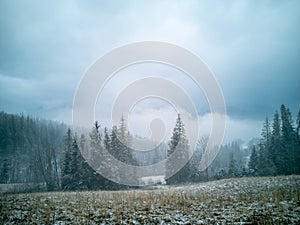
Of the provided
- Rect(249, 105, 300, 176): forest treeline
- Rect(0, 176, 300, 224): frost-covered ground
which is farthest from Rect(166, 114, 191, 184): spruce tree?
Rect(0, 176, 300, 224): frost-covered ground

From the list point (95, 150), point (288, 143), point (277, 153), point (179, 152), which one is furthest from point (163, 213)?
point (288, 143)

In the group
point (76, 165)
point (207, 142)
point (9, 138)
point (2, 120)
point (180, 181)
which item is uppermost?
point (2, 120)

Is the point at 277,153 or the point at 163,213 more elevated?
the point at 277,153

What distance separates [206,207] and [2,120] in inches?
4622

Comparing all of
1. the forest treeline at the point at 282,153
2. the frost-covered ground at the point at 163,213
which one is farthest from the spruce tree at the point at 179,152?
the frost-covered ground at the point at 163,213

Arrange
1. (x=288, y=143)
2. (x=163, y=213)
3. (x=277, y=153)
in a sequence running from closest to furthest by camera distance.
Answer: (x=163, y=213) < (x=277, y=153) < (x=288, y=143)

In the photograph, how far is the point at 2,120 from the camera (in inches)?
3949

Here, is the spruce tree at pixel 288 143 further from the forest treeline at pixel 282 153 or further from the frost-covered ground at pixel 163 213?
the frost-covered ground at pixel 163 213

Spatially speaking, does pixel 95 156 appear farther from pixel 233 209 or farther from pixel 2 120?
pixel 2 120

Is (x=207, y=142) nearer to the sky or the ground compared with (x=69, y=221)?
nearer to the sky

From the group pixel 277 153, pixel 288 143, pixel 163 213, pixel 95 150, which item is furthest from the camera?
pixel 288 143

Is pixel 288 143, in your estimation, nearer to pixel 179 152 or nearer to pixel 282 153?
pixel 282 153

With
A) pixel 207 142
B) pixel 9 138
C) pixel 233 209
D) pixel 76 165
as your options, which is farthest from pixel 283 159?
pixel 9 138

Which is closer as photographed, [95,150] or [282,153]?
[95,150]
